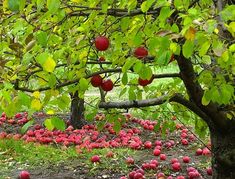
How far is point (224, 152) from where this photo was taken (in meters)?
4.19

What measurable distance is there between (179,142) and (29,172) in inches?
129

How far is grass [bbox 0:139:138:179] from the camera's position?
648 centimetres

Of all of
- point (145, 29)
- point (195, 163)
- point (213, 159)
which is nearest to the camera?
point (145, 29)

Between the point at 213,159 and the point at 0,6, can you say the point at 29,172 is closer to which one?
the point at 213,159

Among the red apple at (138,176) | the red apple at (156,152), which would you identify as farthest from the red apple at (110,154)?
the red apple at (138,176)

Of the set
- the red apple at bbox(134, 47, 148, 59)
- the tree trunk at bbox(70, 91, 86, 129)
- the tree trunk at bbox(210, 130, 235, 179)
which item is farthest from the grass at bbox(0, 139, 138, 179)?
the red apple at bbox(134, 47, 148, 59)

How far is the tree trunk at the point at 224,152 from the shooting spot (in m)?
4.18

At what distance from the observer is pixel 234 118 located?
4.02 meters

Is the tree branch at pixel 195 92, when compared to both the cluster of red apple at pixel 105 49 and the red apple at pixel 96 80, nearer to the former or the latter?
the cluster of red apple at pixel 105 49

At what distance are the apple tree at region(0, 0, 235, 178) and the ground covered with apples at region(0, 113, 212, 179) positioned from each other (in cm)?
140

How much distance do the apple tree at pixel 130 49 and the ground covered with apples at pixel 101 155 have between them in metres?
1.40

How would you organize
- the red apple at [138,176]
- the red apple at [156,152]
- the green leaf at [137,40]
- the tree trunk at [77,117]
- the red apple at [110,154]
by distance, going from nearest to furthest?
the green leaf at [137,40] → the red apple at [138,176] → the red apple at [110,154] → the red apple at [156,152] → the tree trunk at [77,117]

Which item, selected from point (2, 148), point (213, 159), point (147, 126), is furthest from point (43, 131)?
point (213, 159)

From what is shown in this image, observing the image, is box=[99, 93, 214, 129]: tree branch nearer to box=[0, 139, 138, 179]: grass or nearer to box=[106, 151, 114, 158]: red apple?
box=[0, 139, 138, 179]: grass
